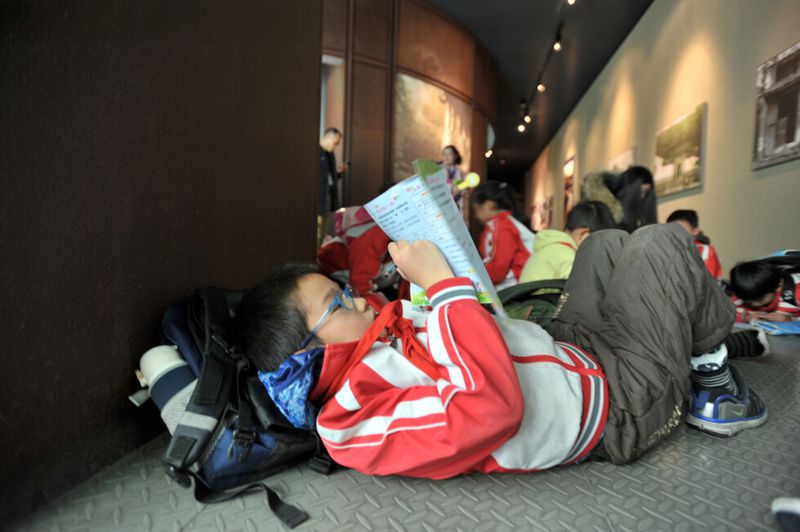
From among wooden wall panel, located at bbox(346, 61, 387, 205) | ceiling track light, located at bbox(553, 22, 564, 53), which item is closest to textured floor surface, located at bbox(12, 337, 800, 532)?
wooden wall panel, located at bbox(346, 61, 387, 205)

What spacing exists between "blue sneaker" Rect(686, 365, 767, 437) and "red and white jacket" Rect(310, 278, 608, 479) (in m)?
0.43

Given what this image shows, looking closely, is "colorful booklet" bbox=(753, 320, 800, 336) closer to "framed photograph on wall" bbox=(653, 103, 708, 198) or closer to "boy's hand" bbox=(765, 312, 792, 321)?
"boy's hand" bbox=(765, 312, 792, 321)

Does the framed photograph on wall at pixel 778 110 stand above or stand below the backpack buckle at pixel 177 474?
above

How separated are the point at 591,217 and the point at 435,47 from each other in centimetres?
580

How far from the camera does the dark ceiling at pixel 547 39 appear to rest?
7.24m

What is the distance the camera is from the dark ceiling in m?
7.24

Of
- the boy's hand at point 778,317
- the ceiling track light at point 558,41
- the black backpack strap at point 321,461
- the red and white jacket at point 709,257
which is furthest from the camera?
the ceiling track light at point 558,41

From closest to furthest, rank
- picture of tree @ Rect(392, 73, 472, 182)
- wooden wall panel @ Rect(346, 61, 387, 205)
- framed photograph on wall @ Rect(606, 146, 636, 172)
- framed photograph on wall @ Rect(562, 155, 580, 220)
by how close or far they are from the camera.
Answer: wooden wall panel @ Rect(346, 61, 387, 205) → picture of tree @ Rect(392, 73, 472, 182) → framed photograph on wall @ Rect(606, 146, 636, 172) → framed photograph on wall @ Rect(562, 155, 580, 220)

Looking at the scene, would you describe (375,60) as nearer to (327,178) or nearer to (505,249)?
(327,178)

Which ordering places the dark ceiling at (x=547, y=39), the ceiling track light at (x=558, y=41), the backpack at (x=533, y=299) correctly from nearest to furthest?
the backpack at (x=533, y=299), the dark ceiling at (x=547, y=39), the ceiling track light at (x=558, y=41)

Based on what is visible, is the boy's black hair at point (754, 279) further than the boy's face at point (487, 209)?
No

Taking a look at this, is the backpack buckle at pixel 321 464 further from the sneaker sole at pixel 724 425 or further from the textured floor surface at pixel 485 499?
the sneaker sole at pixel 724 425

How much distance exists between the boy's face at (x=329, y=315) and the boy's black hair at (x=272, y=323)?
0.02 m

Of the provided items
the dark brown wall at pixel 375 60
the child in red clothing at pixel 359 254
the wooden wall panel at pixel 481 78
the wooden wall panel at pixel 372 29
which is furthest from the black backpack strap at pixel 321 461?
the wooden wall panel at pixel 481 78
